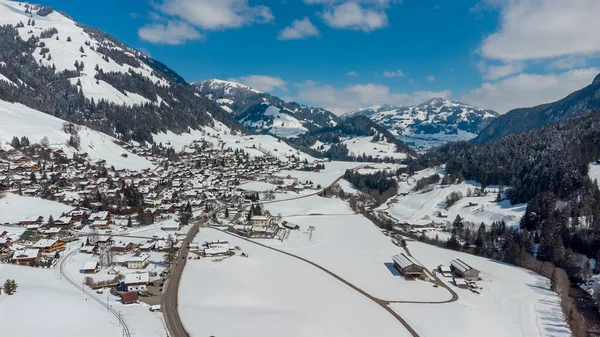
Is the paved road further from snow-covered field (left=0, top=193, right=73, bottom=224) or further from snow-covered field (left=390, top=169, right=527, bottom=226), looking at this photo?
snow-covered field (left=390, top=169, right=527, bottom=226)

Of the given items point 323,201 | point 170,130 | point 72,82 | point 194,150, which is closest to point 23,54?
point 72,82

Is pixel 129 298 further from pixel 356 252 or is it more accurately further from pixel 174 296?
pixel 356 252

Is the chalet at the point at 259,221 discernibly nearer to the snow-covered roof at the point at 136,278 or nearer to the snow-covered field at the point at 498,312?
the snow-covered roof at the point at 136,278

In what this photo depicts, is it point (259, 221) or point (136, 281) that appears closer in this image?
point (136, 281)

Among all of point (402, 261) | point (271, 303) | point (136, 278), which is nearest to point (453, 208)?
point (402, 261)

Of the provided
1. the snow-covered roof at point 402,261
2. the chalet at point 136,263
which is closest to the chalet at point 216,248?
the chalet at point 136,263

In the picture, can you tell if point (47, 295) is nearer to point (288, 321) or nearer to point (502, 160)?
point (288, 321)
